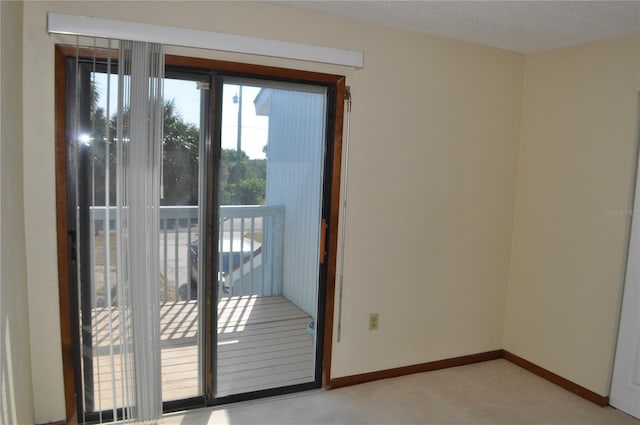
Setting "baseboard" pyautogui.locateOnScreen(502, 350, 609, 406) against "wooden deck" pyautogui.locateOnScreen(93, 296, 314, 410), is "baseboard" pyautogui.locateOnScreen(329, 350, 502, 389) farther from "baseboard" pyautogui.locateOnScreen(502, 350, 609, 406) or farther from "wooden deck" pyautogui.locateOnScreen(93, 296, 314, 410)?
"wooden deck" pyautogui.locateOnScreen(93, 296, 314, 410)

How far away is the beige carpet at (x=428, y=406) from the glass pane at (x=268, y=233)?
0.20 metres

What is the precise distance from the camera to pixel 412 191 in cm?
297

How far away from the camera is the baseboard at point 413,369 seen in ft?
9.55

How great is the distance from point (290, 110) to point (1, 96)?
1.43m

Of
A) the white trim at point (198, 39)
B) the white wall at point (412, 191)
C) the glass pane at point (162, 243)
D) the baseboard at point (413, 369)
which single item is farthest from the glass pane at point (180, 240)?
the baseboard at point (413, 369)

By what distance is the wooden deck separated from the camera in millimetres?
2334

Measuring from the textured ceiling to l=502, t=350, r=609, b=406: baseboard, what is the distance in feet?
7.35

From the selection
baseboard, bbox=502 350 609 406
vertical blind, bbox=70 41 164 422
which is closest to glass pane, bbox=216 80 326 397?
vertical blind, bbox=70 41 164 422

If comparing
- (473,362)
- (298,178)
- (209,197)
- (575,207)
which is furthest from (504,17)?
(473,362)

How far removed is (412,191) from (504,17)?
1.15 meters

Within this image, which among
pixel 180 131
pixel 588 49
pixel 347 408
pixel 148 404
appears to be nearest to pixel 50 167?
pixel 180 131

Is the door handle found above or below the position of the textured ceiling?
below

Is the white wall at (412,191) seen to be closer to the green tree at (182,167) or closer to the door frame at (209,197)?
the door frame at (209,197)

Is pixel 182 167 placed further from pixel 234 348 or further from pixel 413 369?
pixel 413 369
